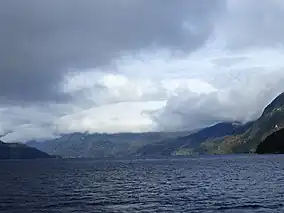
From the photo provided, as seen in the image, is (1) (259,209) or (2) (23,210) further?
(2) (23,210)

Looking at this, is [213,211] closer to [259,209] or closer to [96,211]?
[259,209]

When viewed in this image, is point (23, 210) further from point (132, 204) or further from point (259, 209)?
point (259, 209)

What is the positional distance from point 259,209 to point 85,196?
4238cm

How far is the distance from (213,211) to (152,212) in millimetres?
9974

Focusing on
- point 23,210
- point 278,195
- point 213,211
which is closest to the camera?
point 213,211

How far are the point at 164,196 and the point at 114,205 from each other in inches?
605

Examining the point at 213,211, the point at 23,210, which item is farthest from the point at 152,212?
the point at 23,210

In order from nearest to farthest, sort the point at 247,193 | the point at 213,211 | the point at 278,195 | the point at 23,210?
1. the point at 213,211
2. the point at 23,210
3. the point at 278,195
4. the point at 247,193

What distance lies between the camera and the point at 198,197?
287 ft

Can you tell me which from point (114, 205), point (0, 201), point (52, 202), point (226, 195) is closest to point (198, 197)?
point (226, 195)

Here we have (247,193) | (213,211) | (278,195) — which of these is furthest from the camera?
(247,193)

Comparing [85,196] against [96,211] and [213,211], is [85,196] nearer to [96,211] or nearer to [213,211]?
[96,211]

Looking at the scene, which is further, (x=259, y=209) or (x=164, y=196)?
(x=164, y=196)

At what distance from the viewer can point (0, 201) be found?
301 ft
